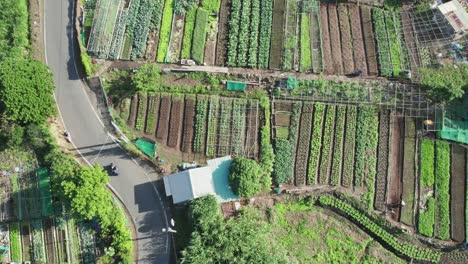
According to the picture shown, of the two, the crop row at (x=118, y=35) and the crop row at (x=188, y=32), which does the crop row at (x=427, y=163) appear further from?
the crop row at (x=118, y=35)

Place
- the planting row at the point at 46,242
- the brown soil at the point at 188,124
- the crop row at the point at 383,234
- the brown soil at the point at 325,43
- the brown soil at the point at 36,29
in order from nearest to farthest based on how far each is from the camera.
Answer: the crop row at the point at 383,234 < the planting row at the point at 46,242 < the brown soil at the point at 188,124 < the brown soil at the point at 325,43 < the brown soil at the point at 36,29

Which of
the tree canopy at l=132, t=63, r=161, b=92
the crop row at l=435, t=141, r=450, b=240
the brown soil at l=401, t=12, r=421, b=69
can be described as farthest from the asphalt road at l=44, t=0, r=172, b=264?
the brown soil at l=401, t=12, r=421, b=69

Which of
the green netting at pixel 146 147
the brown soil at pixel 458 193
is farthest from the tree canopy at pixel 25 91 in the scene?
the brown soil at pixel 458 193

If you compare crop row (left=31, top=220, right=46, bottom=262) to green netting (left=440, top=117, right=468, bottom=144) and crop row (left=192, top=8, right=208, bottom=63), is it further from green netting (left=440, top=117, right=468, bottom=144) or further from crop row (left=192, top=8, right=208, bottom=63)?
green netting (left=440, top=117, right=468, bottom=144)

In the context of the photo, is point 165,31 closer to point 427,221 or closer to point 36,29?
point 36,29

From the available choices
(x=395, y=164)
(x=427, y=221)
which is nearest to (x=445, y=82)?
(x=395, y=164)

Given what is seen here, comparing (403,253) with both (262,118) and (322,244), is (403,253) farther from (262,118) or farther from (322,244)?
(262,118)

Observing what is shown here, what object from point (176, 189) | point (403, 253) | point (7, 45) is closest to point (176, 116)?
point (176, 189)
